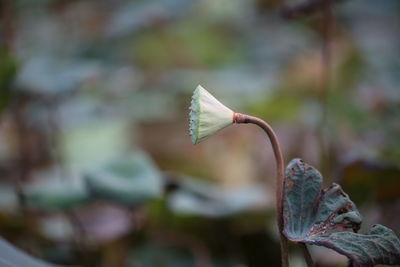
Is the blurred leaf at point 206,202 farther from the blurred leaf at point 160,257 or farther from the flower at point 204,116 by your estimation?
the flower at point 204,116

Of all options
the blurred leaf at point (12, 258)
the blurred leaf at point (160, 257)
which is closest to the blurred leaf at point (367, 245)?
the blurred leaf at point (12, 258)

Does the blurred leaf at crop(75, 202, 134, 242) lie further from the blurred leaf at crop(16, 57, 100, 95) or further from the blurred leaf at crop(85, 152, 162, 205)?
the blurred leaf at crop(16, 57, 100, 95)

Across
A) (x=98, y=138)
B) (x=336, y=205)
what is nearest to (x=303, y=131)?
(x=98, y=138)

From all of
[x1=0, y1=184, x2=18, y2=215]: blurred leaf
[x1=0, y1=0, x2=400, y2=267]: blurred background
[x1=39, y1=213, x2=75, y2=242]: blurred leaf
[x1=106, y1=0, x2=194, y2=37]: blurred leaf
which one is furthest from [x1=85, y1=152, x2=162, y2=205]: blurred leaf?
[x1=106, y1=0, x2=194, y2=37]: blurred leaf

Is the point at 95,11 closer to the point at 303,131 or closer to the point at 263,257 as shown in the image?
the point at 303,131

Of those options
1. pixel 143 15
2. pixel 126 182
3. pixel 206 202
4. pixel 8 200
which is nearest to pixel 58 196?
pixel 126 182

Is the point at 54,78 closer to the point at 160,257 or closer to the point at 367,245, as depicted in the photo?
the point at 160,257
